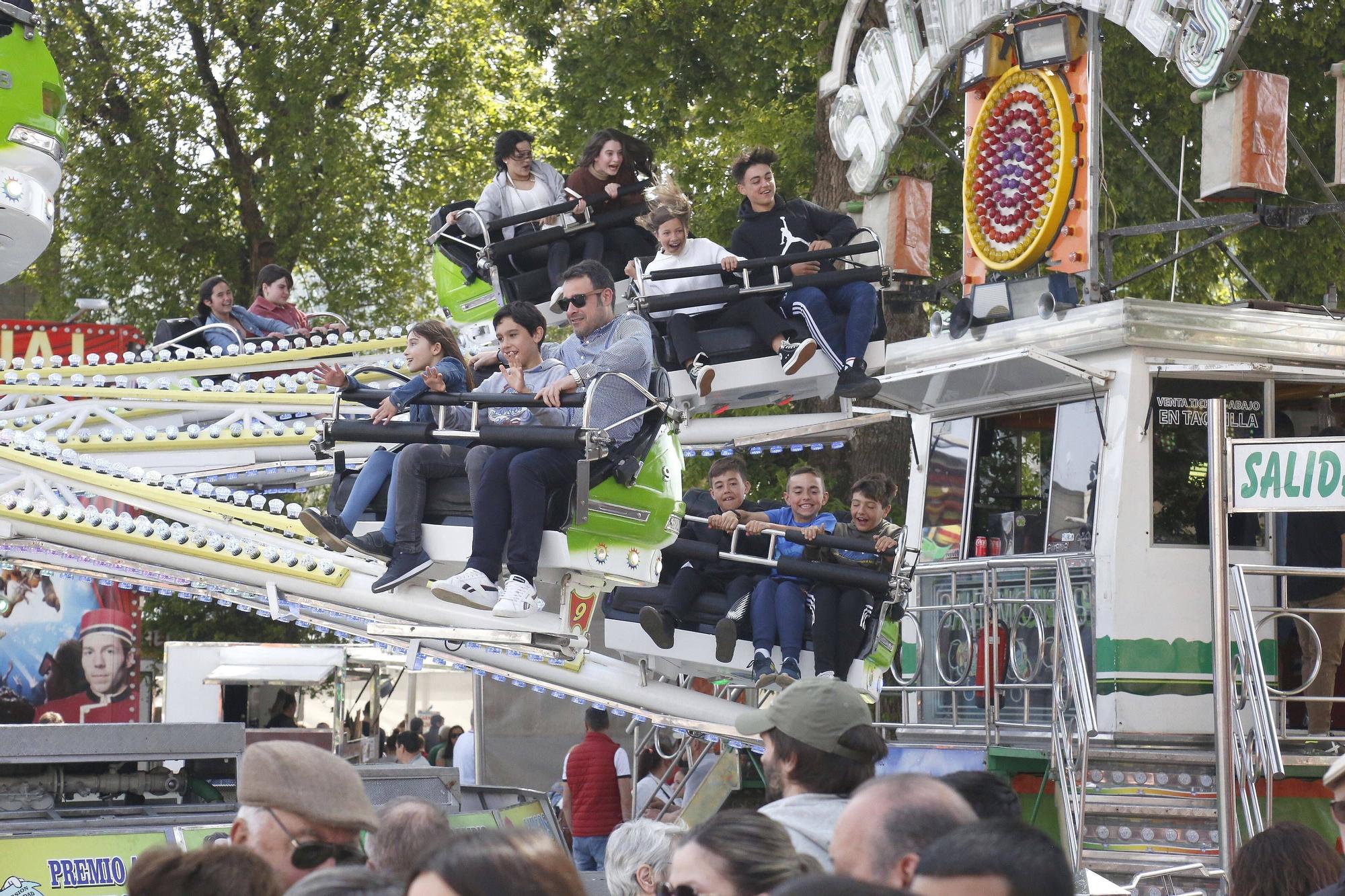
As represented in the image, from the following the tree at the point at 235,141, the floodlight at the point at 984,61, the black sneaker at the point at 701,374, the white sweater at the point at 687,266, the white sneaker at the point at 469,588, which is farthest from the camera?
the tree at the point at 235,141

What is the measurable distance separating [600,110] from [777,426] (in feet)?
24.4

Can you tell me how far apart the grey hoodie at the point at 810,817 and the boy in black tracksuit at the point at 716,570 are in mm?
6197

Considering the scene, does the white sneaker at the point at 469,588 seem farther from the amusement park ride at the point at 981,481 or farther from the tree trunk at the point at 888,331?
the tree trunk at the point at 888,331

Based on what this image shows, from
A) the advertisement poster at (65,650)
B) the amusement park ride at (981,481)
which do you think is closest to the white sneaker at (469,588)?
the amusement park ride at (981,481)

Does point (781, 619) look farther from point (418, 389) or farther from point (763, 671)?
point (418, 389)

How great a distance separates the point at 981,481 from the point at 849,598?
166 centimetres

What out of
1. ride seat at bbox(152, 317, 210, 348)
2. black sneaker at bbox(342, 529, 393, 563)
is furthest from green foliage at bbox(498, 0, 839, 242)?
black sneaker at bbox(342, 529, 393, 563)

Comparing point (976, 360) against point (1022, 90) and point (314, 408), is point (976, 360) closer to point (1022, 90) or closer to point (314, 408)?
point (1022, 90)

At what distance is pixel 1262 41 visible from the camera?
16.9m

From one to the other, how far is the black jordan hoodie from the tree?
40.9ft

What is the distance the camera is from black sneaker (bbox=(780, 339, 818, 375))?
1088 cm

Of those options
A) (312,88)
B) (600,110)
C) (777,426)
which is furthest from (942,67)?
(312,88)

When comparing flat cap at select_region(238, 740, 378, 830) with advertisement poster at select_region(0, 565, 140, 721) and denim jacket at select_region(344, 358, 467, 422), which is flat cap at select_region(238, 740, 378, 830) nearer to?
denim jacket at select_region(344, 358, 467, 422)

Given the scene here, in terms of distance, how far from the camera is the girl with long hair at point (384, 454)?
884cm
